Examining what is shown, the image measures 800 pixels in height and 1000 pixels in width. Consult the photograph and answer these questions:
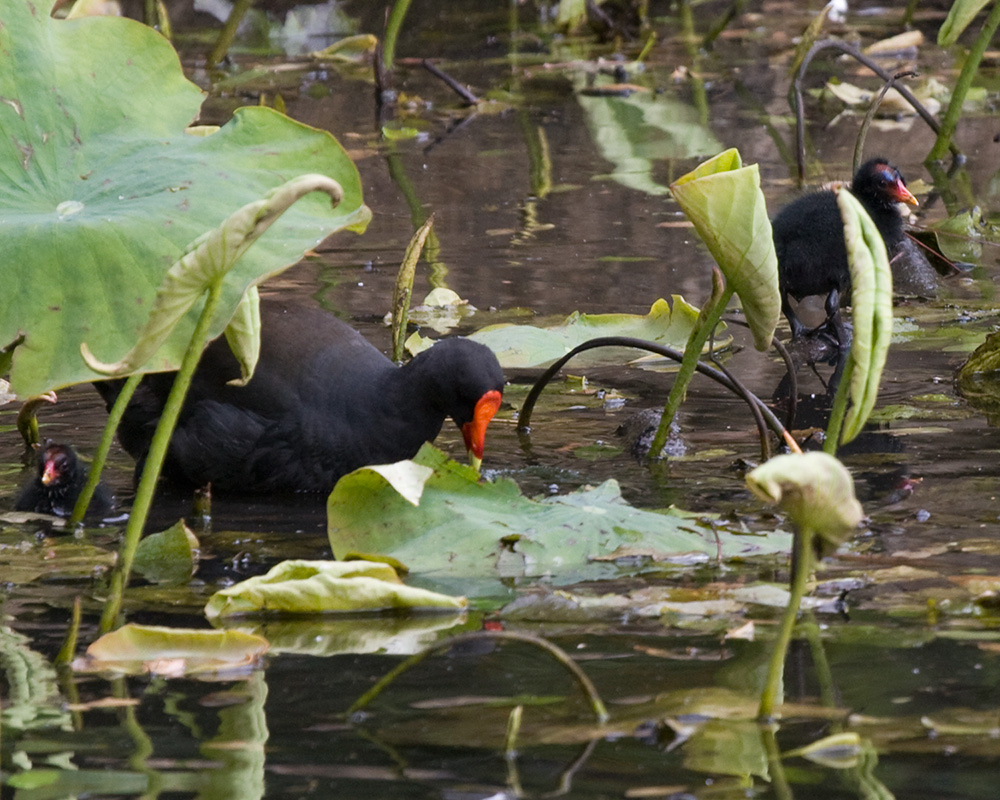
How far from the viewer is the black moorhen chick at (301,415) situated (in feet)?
13.4

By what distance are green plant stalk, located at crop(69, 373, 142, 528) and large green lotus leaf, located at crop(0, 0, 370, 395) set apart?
0.09 meters

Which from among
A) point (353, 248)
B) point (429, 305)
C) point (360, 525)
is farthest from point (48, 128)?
point (353, 248)

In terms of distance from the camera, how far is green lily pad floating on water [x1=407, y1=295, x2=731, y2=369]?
187 inches

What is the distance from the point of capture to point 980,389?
4.66 m

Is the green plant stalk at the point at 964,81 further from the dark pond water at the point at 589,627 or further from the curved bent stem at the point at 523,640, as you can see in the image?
the curved bent stem at the point at 523,640

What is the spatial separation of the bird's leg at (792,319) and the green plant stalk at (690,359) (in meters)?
1.58

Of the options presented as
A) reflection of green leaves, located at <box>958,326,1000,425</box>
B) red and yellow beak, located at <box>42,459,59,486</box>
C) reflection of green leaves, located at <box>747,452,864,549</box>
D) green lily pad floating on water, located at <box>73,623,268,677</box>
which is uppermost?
reflection of green leaves, located at <box>747,452,864,549</box>

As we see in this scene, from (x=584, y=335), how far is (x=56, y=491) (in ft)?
6.19

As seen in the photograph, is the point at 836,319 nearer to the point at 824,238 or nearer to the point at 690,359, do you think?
the point at 824,238

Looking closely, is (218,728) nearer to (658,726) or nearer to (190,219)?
(658,726)

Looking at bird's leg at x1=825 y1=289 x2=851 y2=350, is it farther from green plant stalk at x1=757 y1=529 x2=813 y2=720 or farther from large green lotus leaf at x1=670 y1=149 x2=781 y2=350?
green plant stalk at x1=757 y1=529 x2=813 y2=720

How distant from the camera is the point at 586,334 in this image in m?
5.08

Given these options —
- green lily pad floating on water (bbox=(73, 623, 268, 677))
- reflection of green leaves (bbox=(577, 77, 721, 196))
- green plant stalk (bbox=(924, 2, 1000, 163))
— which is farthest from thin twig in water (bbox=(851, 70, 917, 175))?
green lily pad floating on water (bbox=(73, 623, 268, 677))

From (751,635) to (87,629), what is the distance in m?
1.25
